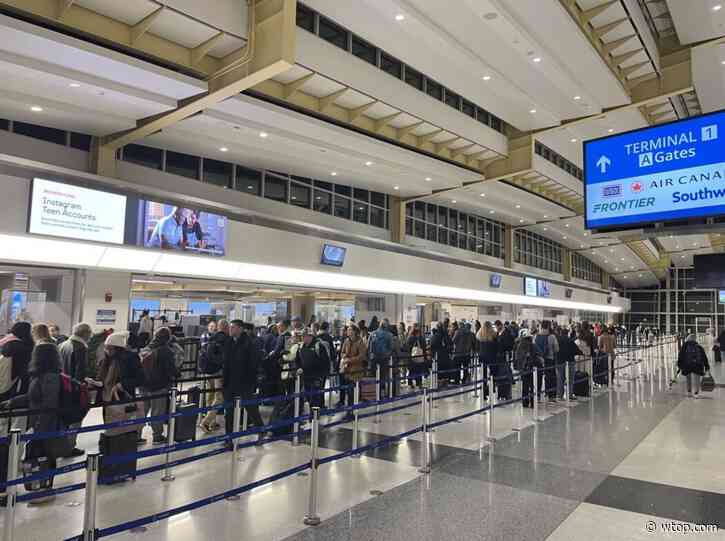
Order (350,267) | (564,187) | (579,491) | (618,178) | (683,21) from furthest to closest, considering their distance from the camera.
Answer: (564,187)
(350,267)
(683,21)
(618,178)
(579,491)

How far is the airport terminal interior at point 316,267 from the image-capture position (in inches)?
186

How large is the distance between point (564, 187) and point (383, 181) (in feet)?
29.2

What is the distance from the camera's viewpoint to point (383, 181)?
661 inches

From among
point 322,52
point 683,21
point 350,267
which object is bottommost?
point 350,267

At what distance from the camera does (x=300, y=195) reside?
15.7 m

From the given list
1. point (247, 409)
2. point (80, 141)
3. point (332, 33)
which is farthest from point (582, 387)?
point (80, 141)

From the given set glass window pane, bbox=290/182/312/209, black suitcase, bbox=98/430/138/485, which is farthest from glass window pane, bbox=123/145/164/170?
black suitcase, bbox=98/430/138/485

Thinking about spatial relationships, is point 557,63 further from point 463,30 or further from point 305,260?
point 305,260

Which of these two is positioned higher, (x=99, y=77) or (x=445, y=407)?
(x=99, y=77)

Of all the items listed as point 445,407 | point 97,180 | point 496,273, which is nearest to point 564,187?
point 496,273

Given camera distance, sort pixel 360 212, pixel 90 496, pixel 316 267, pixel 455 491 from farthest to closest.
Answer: pixel 360 212
pixel 316 267
pixel 455 491
pixel 90 496

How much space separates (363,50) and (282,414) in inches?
384

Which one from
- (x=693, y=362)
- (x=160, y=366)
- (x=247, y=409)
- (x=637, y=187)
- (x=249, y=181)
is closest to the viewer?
(x=637, y=187)

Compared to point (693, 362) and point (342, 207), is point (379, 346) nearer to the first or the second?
point (693, 362)
